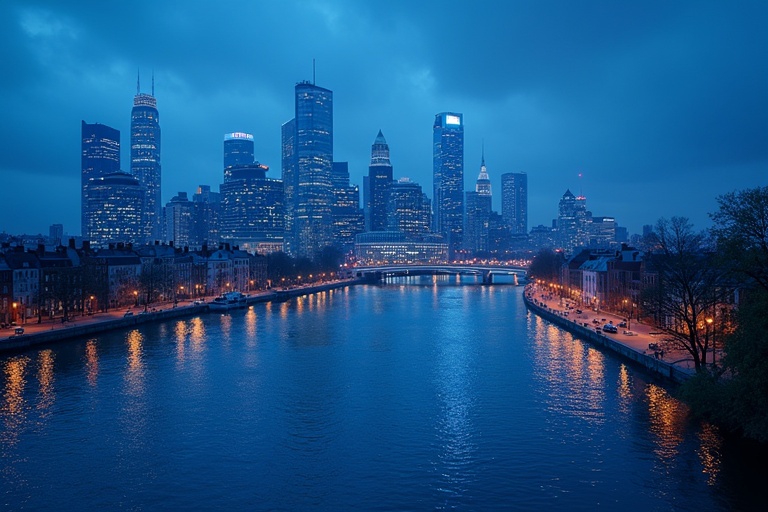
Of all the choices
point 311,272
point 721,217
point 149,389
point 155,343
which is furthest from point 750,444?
point 311,272

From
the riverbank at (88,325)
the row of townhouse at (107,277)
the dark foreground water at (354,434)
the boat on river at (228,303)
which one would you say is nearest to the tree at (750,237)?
the dark foreground water at (354,434)

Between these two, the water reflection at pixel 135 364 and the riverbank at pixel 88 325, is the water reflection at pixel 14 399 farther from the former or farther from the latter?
the water reflection at pixel 135 364

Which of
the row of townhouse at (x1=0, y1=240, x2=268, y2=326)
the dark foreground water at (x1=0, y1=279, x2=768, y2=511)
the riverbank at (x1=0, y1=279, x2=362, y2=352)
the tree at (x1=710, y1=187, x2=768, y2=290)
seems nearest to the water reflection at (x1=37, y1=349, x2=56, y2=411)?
the dark foreground water at (x1=0, y1=279, x2=768, y2=511)

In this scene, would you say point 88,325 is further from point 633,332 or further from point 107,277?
point 633,332

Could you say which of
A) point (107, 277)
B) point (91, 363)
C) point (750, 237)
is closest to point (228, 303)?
point (107, 277)

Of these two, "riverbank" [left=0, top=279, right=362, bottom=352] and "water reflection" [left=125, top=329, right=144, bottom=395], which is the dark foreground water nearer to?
"water reflection" [left=125, top=329, right=144, bottom=395]
